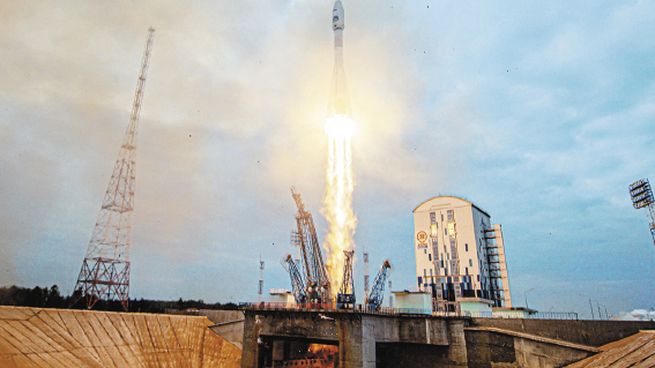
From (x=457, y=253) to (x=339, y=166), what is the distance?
39154 mm

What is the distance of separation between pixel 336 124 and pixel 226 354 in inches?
1249

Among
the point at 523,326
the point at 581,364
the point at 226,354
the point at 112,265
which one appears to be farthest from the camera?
the point at 112,265

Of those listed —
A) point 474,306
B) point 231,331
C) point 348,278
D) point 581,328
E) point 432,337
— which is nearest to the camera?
point 581,328

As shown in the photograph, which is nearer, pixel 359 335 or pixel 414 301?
pixel 359 335

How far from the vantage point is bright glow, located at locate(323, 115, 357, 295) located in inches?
1918

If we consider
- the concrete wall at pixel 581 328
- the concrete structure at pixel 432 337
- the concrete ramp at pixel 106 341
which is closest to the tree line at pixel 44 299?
the concrete ramp at pixel 106 341

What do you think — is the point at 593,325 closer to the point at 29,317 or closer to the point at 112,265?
the point at 29,317

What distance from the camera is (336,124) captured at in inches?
1937

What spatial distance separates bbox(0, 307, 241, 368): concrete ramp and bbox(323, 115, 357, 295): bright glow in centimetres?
1859

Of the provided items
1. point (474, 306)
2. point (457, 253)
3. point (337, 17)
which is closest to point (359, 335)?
point (474, 306)

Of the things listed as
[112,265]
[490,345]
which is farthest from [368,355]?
[112,265]

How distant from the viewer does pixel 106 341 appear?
110ft

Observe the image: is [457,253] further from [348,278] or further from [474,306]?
[348,278]

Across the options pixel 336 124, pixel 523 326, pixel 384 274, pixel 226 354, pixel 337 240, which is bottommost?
pixel 226 354
